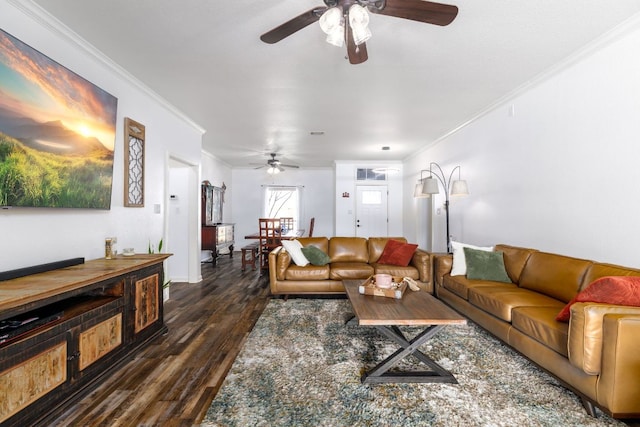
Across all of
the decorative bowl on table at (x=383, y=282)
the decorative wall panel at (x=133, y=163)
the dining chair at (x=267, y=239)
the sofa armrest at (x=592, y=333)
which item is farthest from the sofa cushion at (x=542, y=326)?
the dining chair at (x=267, y=239)

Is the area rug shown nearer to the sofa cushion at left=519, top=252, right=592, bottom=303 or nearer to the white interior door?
the sofa cushion at left=519, top=252, right=592, bottom=303

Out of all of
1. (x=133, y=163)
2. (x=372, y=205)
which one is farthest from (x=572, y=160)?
(x=372, y=205)

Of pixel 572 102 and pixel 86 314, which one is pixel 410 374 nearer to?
pixel 86 314

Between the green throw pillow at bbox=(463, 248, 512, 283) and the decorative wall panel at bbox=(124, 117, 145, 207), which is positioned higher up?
the decorative wall panel at bbox=(124, 117, 145, 207)

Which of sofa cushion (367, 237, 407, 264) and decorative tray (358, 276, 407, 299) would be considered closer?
decorative tray (358, 276, 407, 299)

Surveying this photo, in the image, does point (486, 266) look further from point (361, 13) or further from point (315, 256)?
point (361, 13)

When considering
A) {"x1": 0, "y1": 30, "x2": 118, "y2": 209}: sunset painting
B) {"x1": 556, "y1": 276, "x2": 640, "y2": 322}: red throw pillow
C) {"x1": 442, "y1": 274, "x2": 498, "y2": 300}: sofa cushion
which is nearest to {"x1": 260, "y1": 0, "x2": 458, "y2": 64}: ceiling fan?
{"x1": 0, "y1": 30, "x2": 118, "y2": 209}: sunset painting

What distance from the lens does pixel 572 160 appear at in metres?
2.75

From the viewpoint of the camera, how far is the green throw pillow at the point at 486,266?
3100 mm

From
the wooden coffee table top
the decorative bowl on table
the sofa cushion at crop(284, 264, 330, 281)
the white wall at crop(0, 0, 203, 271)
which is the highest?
the white wall at crop(0, 0, 203, 271)

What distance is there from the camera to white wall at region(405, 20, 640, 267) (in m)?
2.28

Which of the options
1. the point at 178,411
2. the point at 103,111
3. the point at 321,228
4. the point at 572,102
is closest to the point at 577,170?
the point at 572,102

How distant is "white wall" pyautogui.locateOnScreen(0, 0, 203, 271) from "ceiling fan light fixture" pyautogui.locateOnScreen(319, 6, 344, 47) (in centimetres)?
215

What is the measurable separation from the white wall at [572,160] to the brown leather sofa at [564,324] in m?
0.34
